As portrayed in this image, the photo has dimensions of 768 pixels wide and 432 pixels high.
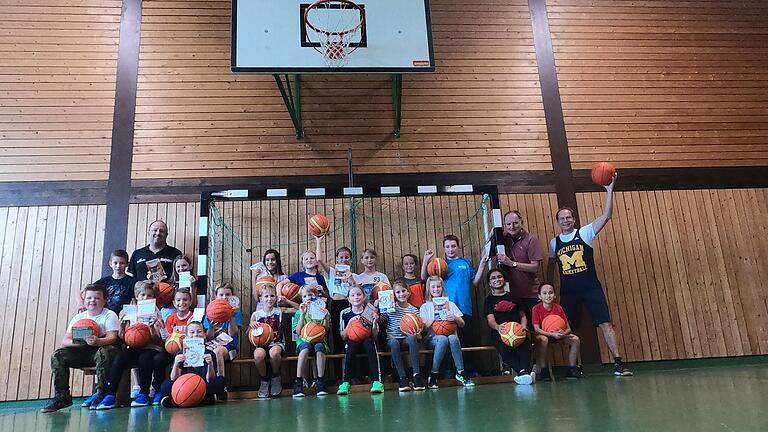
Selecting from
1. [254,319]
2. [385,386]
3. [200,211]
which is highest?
[200,211]

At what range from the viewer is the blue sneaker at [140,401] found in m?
5.04

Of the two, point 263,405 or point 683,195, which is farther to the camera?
point 683,195

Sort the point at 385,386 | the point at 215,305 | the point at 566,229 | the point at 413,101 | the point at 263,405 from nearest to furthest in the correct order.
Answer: the point at 263,405
the point at 215,305
the point at 385,386
the point at 566,229
the point at 413,101

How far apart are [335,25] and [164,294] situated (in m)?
3.60

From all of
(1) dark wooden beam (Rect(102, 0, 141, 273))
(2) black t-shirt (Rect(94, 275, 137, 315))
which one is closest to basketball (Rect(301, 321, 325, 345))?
(2) black t-shirt (Rect(94, 275, 137, 315))

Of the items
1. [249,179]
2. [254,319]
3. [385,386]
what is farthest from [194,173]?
[385,386]

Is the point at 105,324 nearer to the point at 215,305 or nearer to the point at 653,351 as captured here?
the point at 215,305

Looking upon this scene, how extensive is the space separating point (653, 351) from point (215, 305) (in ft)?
18.4

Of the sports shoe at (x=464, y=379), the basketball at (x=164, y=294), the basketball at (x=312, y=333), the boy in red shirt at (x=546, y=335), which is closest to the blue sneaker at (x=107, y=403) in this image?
the basketball at (x=164, y=294)

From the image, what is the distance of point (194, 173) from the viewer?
7.51m

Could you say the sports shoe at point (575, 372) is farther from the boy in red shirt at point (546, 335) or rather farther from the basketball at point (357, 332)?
the basketball at point (357, 332)

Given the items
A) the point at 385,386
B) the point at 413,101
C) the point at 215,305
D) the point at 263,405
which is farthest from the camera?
the point at 413,101

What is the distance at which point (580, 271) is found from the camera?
6613 millimetres

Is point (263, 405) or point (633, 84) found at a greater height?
point (633, 84)
